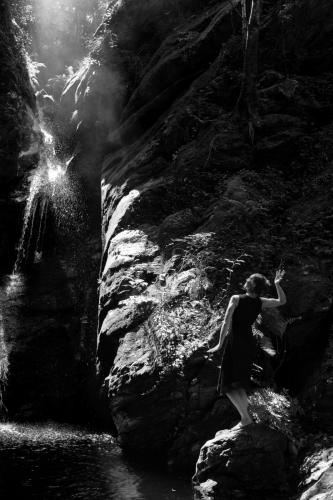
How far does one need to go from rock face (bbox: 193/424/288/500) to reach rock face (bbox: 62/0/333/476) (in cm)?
96

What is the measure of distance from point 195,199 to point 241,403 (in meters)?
5.98

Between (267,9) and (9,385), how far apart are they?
13.1 meters

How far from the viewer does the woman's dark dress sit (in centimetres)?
605

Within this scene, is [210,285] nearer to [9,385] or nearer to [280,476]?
[280,476]

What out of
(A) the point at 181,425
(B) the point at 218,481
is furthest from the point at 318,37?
(B) the point at 218,481

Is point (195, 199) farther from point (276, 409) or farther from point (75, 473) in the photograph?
point (75, 473)

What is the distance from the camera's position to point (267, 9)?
47.5 feet

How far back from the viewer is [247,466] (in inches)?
227

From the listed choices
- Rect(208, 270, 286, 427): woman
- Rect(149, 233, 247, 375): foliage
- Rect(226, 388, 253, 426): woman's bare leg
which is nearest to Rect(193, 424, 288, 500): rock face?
Rect(226, 388, 253, 426): woman's bare leg

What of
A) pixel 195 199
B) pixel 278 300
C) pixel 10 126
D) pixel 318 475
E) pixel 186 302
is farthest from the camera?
pixel 10 126

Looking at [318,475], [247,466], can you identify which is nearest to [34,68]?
[247,466]

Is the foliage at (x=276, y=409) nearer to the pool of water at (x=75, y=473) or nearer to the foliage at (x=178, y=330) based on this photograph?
the foliage at (x=178, y=330)

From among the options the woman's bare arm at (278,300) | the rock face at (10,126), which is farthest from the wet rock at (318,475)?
the rock face at (10,126)

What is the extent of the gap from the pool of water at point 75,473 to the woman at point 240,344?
1.49m
